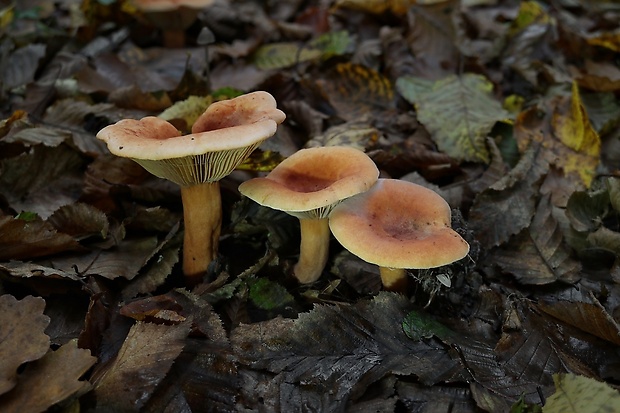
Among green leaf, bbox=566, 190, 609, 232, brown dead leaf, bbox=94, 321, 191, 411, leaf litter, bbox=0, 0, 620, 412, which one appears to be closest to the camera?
brown dead leaf, bbox=94, 321, 191, 411

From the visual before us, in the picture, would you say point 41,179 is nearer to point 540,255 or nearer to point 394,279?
point 394,279

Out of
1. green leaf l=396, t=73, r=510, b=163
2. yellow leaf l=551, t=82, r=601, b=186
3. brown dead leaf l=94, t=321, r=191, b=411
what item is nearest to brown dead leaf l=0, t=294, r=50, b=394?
brown dead leaf l=94, t=321, r=191, b=411

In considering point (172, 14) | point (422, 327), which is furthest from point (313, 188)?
point (172, 14)

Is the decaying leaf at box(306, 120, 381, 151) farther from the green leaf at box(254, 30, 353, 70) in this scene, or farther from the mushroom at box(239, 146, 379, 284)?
the green leaf at box(254, 30, 353, 70)

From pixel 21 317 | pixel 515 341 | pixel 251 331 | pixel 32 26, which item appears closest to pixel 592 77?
pixel 515 341

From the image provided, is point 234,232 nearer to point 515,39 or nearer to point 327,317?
point 327,317

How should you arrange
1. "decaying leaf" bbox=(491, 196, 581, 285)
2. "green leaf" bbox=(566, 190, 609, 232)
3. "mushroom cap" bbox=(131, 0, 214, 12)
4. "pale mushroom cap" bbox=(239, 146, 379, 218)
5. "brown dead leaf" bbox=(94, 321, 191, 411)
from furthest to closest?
"mushroom cap" bbox=(131, 0, 214, 12) < "green leaf" bbox=(566, 190, 609, 232) < "decaying leaf" bbox=(491, 196, 581, 285) < "pale mushroom cap" bbox=(239, 146, 379, 218) < "brown dead leaf" bbox=(94, 321, 191, 411)
